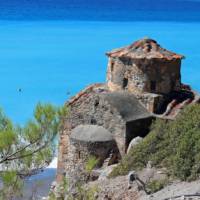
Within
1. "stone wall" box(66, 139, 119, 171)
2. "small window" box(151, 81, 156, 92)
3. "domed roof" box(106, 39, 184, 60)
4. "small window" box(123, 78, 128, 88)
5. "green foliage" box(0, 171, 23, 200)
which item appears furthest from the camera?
"small window" box(123, 78, 128, 88)

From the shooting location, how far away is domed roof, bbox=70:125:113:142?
19.0 meters

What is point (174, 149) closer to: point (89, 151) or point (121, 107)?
point (89, 151)

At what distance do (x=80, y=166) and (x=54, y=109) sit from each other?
8.16 meters

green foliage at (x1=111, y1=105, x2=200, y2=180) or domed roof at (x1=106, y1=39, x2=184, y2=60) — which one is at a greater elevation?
domed roof at (x1=106, y1=39, x2=184, y2=60)

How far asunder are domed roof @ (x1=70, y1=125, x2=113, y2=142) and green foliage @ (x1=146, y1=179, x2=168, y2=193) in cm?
501

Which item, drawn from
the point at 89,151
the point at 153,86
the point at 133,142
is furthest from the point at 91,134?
the point at 153,86

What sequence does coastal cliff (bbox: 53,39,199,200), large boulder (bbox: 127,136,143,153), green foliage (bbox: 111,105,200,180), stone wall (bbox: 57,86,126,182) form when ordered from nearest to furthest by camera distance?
green foliage (bbox: 111,105,200,180) < large boulder (bbox: 127,136,143,153) < coastal cliff (bbox: 53,39,199,200) < stone wall (bbox: 57,86,126,182)

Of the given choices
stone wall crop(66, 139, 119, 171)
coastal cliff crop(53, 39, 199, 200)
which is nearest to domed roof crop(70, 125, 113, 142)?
coastal cliff crop(53, 39, 199, 200)

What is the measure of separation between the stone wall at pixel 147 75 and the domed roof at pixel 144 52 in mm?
116

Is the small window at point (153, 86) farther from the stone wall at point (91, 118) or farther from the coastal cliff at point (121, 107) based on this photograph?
the stone wall at point (91, 118)

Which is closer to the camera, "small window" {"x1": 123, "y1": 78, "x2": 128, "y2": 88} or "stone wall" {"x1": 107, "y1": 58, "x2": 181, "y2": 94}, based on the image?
"stone wall" {"x1": 107, "y1": 58, "x2": 181, "y2": 94}

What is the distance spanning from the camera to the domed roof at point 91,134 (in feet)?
62.3

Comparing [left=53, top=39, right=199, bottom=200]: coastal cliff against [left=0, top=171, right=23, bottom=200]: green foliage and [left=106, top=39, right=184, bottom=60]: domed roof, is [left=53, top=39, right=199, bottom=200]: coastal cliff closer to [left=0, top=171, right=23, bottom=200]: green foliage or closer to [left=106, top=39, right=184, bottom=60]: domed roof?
[left=106, top=39, right=184, bottom=60]: domed roof

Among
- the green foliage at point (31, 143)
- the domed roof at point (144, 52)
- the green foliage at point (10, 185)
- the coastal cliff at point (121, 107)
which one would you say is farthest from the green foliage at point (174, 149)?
the green foliage at point (10, 185)
